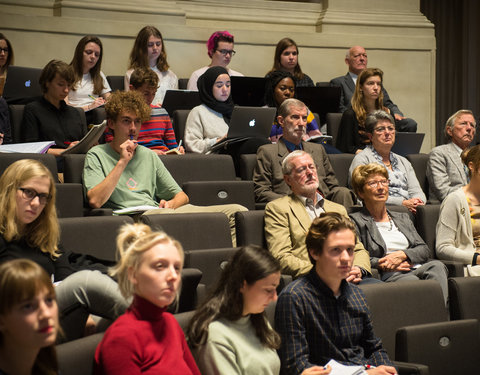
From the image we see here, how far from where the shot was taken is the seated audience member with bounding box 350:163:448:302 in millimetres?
3113

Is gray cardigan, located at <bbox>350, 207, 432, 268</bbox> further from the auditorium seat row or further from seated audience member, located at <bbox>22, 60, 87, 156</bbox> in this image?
seated audience member, located at <bbox>22, 60, 87, 156</bbox>

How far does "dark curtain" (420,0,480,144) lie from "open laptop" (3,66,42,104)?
4.02m

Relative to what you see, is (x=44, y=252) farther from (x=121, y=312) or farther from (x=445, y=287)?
(x=445, y=287)

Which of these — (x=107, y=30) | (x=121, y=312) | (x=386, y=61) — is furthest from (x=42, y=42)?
(x=121, y=312)

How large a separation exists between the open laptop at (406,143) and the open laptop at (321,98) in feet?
2.27

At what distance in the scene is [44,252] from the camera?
7.39 ft

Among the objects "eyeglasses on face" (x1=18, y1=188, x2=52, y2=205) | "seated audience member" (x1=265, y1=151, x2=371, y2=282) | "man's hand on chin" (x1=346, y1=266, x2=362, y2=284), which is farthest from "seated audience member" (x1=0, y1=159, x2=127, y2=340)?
"man's hand on chin" (x1=346, y1=266, x2=362, y2=284)

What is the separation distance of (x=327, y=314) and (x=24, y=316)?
1062 millimetres

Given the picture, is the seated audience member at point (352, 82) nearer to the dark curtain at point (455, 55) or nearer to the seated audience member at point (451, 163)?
the seated audience member at point (451, 163)

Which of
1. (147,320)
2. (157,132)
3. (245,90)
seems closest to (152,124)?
(157,132)

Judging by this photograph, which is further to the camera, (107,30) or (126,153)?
(107,30)

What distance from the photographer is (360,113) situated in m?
4.51

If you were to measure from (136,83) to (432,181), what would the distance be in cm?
170

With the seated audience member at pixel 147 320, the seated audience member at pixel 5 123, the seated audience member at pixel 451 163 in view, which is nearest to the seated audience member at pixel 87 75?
the seated audience member at pixel 5 123
